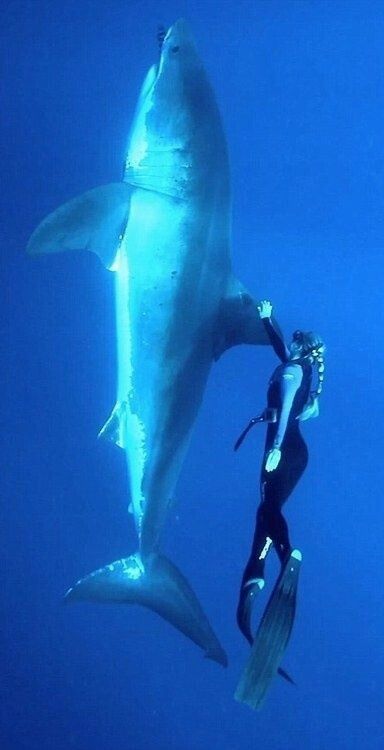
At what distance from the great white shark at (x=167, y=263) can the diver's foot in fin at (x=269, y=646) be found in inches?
30.2

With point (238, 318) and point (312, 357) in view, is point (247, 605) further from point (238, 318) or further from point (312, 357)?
point (238, 318)

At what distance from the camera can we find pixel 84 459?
929 centimetres

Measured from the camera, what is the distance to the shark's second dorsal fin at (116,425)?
5.53 metres

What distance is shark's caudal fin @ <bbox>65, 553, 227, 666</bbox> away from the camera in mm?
5613

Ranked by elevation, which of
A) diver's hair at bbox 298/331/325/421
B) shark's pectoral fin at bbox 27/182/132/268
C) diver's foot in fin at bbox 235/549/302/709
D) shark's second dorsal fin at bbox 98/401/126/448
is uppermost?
shark's pectoral fin at bbox 27/182/132/268

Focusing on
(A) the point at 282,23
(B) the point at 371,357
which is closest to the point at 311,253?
(B) the point at 371,357

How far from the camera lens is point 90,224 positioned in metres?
5.07

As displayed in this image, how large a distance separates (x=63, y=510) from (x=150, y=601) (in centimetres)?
399

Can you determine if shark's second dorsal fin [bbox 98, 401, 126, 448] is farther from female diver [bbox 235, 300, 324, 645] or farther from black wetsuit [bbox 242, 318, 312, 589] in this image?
black wetsuit [bbox 242, 318, 312, 589]

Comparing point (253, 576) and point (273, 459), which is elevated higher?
point (273, 459)

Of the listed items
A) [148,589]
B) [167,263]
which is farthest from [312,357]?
[148,589]

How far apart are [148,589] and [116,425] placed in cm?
131

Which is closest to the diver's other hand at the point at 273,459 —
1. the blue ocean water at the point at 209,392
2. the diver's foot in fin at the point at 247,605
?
the diver's foot in fin at the point at 247,605

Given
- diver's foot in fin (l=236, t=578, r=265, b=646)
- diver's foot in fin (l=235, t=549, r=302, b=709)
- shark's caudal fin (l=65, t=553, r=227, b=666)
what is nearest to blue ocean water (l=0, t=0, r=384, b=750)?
shark's caudal fin (l=65, t=553, r=227, b=666)
